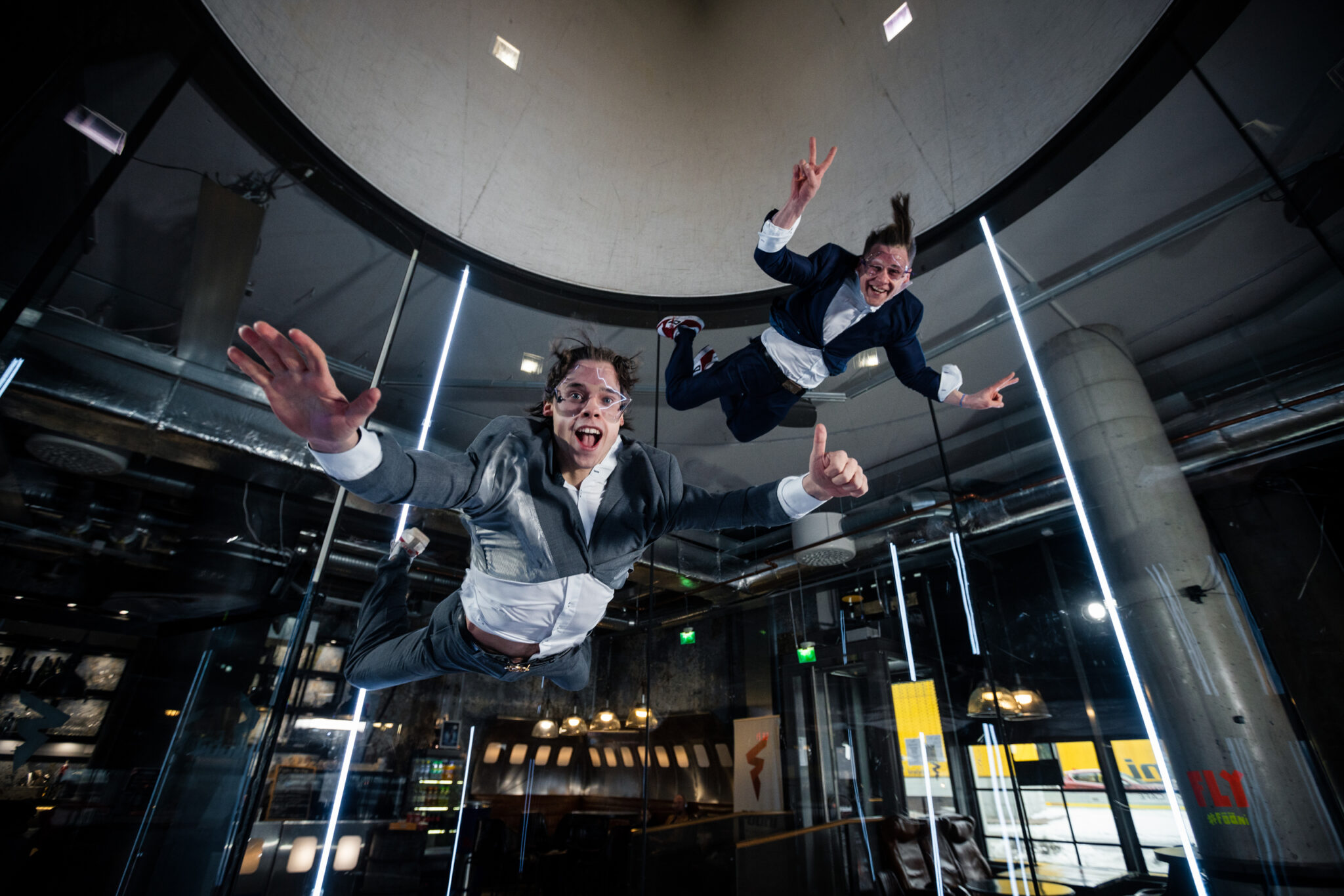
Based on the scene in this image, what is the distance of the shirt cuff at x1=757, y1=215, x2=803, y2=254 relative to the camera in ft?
6.63

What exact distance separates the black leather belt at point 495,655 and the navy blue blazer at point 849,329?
1.66 m

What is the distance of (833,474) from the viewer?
1.26m

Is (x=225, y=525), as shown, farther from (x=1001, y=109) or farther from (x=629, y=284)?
(x=1001, y=109)

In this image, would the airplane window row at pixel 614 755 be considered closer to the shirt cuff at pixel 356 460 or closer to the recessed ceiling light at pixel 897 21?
the shirt cuff at pixel 356 460

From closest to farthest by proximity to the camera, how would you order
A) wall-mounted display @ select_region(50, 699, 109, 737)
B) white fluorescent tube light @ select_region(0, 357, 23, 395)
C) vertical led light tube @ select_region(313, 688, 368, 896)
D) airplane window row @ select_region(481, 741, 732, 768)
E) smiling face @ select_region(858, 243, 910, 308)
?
1. white fluorescent tube light @ select_region(0, 357, 23, 395)
2. vertical led light tube @ select_region(313, 688, 368, 896)
3. smiling face @ select_region(858, 243, 910, 308)
4. wall-mounted display @ select_region(50, 699, 109, 737)
5. airplane window row @ select_region(481, 741, 732, 768)

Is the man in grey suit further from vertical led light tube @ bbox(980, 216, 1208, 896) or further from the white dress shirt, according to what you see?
vertical led light tube @ bbox(980, 216, 1208, 896)

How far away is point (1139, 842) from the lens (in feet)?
9.32

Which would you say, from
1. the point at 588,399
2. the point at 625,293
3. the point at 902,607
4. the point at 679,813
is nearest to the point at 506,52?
the point at 625,293

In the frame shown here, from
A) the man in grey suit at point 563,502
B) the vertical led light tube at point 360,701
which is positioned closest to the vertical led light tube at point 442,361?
the vertical led light tube at point 360,701

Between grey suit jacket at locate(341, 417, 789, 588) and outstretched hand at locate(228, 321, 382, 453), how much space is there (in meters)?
0.16

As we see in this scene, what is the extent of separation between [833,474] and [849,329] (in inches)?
53.6

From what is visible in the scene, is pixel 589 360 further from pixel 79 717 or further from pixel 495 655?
pixel 79 717

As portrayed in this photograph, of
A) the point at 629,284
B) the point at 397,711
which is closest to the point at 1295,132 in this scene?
the point at 629,284

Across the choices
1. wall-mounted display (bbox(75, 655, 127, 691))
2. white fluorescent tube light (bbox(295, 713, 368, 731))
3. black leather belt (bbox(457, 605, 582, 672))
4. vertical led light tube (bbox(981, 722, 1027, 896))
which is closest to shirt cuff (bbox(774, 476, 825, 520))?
black leather belt (bbox(457, 605, 582, 672))
